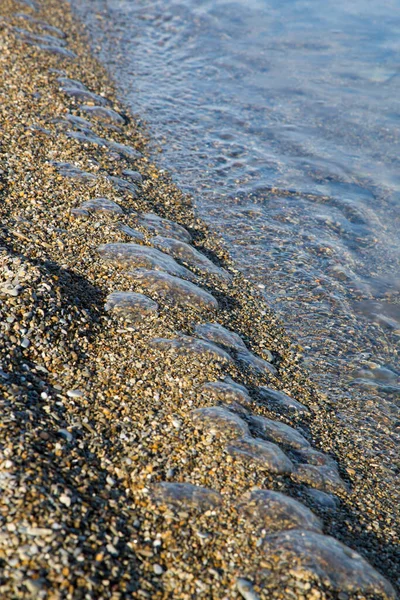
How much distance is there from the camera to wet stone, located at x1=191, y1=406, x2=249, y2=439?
365 cm

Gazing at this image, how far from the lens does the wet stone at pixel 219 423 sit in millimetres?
3650

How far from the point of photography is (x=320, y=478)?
382cm

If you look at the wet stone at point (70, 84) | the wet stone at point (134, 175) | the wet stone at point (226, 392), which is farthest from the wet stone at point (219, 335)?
the wet stone at point (70, 84)

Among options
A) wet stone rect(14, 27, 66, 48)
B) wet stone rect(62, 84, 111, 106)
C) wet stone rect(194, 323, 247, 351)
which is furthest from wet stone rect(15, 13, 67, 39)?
wet stone rect(194, 323, 247, 351)

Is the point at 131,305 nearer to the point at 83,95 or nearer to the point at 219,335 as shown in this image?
the point at 219,335

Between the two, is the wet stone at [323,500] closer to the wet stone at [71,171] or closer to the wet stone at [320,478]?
the wet stone at [320,478]

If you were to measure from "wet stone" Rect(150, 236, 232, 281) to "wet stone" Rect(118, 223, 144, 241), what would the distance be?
12 cm

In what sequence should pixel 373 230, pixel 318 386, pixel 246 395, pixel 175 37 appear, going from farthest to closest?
pixel 175 37, pixel 373 230, pixel 318 386, pixel 246 395

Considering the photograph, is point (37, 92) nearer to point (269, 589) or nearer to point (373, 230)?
point (373, 230)

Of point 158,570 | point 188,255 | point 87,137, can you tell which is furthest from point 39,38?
point 158,570

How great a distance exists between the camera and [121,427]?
11.6 ft

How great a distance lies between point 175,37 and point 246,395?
394 inches

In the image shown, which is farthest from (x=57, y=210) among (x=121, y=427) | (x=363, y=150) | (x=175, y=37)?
(x=175, y=37)

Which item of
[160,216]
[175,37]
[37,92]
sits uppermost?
[175,37]
